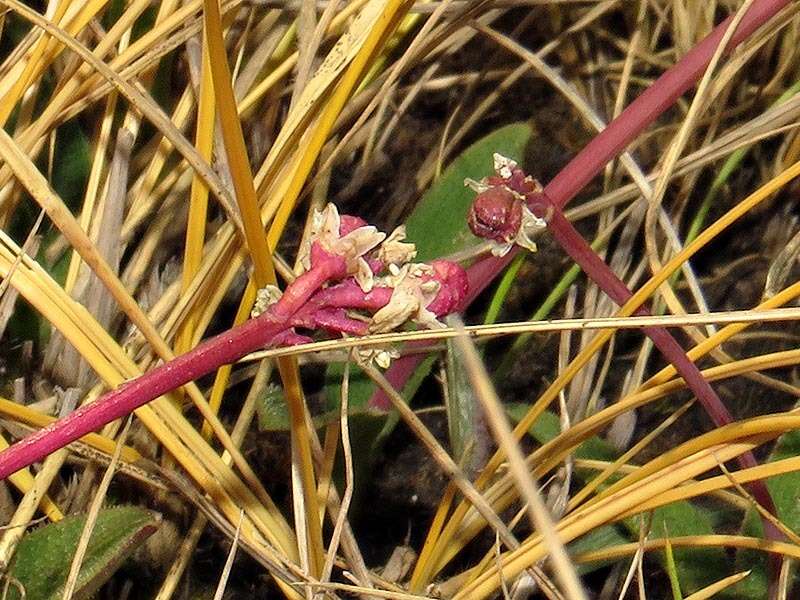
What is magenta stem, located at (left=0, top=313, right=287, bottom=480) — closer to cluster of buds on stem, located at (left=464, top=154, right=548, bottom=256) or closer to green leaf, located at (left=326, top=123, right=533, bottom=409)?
cluster of buds on stem, located at (left=464, top=154, right=548, bottom=256)

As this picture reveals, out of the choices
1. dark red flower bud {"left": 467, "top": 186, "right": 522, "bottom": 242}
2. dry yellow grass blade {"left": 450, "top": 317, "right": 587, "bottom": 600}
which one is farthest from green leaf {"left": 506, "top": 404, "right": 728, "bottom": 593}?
dry yellow grass blade {"left": 450, "top": 317, "right": 587, "bottom": 600}

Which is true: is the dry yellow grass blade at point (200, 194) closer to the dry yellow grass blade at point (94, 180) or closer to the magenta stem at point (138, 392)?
the dry yellow grass blade at point (94, 180)

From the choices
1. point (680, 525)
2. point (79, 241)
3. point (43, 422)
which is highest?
point (79, 241)

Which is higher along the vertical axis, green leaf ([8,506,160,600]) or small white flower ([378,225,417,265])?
small white flower ([378,225,417,265])

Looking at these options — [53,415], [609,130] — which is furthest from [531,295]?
[53,415]

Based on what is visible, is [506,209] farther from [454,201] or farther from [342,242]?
[454,201]

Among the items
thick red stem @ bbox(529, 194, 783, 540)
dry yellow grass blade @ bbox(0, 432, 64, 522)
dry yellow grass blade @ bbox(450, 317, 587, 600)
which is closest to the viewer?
dry yellow grass blade @ bbox(450, 317, 587, 600)

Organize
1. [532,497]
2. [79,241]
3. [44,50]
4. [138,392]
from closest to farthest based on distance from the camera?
1. [532,497]
2. [138,392]
3. [79,241]
4. [44,50]

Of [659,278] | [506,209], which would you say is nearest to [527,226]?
[506,209]
